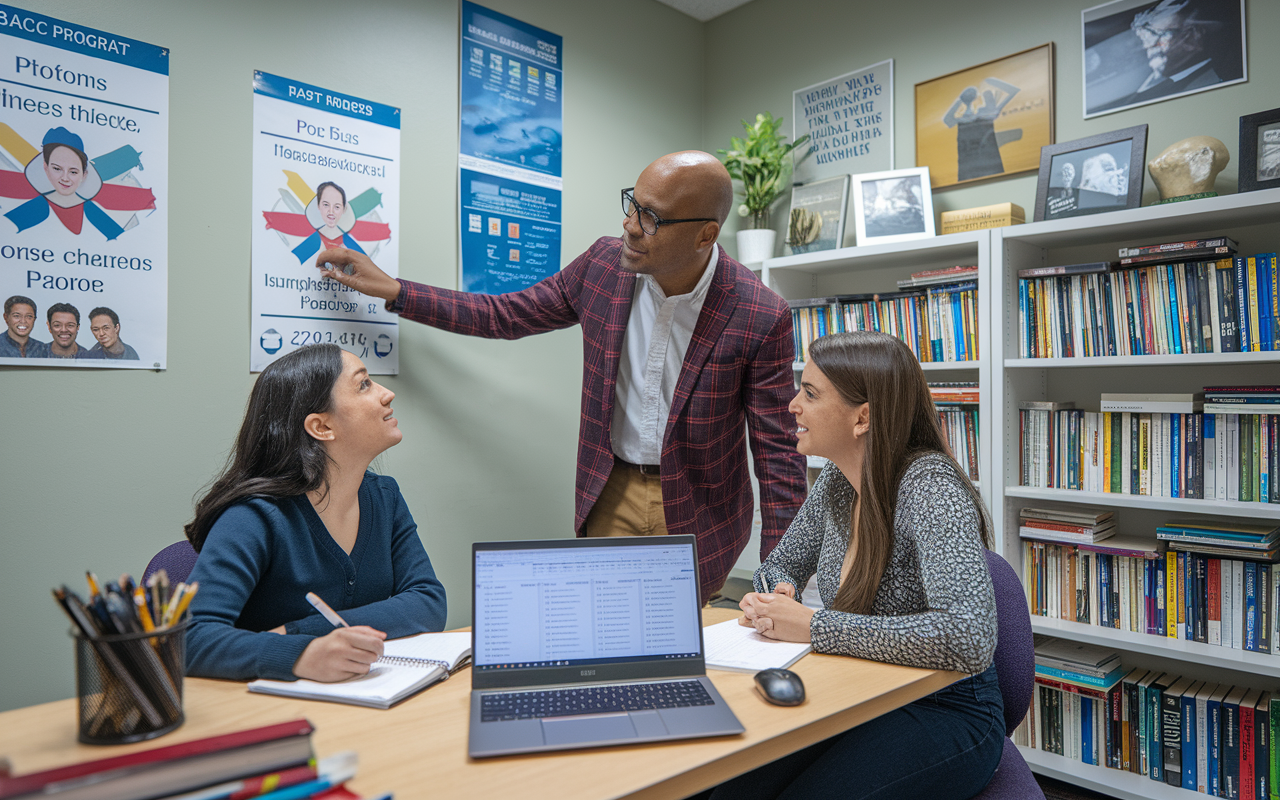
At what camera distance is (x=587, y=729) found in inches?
40.3

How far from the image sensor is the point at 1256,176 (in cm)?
209

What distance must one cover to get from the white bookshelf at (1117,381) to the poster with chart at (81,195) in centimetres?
237

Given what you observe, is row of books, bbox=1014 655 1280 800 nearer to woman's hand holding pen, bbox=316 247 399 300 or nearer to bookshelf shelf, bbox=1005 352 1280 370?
bookshelf shelf, bbox=1005 352 1280 370

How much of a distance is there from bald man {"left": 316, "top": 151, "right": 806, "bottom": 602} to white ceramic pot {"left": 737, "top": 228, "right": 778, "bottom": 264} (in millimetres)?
999

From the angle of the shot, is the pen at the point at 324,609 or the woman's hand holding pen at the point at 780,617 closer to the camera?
the pen at the point at 324,609

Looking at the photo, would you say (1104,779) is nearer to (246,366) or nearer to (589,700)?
(589,700)

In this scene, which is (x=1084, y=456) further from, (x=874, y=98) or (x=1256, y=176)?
(x=874, y=98)

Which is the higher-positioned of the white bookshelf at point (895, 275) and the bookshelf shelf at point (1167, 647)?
the white bookshelf at point (895, 275)

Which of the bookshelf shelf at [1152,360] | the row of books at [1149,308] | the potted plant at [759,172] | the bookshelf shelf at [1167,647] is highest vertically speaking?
the potted plant at [759,172]

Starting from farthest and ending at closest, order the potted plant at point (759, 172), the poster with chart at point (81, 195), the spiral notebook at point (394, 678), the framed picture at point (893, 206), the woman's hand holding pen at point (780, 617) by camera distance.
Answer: the potted plant at point (759, 172) → the framed picture at point (893, 206) → the poster with chart at point (81, 195) → the woman's hand holding pen at point (780, 617) → the spiral notebook at point (394, 678)

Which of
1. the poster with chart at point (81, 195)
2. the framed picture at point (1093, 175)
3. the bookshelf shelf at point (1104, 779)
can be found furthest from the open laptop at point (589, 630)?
the framed picture at point (1093, 175)

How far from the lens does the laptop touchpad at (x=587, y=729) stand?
3.26ft

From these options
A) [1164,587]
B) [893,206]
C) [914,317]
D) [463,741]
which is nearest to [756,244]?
[893,206]

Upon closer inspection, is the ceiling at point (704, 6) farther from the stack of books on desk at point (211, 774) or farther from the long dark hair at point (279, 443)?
the stack of books on desk at point (211, 774)
